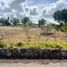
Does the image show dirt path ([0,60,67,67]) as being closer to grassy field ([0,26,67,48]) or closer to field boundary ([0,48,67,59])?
field boundary ([0,48,67,59])

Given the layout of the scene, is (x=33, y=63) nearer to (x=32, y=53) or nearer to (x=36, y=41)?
(x=32, y=53)

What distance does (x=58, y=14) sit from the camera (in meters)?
94.0

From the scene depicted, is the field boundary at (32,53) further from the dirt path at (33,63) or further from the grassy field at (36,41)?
the grassy field at (36,41)

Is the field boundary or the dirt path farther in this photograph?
the field boundary

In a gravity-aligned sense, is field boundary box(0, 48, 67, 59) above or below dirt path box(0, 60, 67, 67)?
above

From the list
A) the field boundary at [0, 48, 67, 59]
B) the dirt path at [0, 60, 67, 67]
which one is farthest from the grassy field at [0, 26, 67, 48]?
the dirt path at [0, 60, 67, 67]

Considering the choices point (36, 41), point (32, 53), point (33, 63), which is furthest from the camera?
point (36, 41)

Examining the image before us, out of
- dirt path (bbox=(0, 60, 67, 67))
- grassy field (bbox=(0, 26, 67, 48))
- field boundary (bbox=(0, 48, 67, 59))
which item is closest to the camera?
dirt path (bbox=(0, 60, 67, 67))

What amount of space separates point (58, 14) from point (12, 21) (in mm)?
24339

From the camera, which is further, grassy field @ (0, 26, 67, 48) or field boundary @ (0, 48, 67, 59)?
grassy field @ (0, 26, 67, 48)

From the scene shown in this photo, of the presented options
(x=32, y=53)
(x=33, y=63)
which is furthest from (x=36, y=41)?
(x=33, y=63)

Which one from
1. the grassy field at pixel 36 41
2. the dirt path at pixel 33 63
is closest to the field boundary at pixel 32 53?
the dirt path at pixel 33 63

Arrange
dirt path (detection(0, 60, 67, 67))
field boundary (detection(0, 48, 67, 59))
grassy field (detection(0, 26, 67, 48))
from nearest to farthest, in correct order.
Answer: dirt path (detection(0, 60, 67, 67)) → field boundary (detection(0, 48, 67, 59)) → grassy field (detection(0, 26, 67, 48))

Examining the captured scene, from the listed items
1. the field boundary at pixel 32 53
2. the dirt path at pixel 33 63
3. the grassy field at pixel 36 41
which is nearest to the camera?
the dirt path at pixel 33 63
